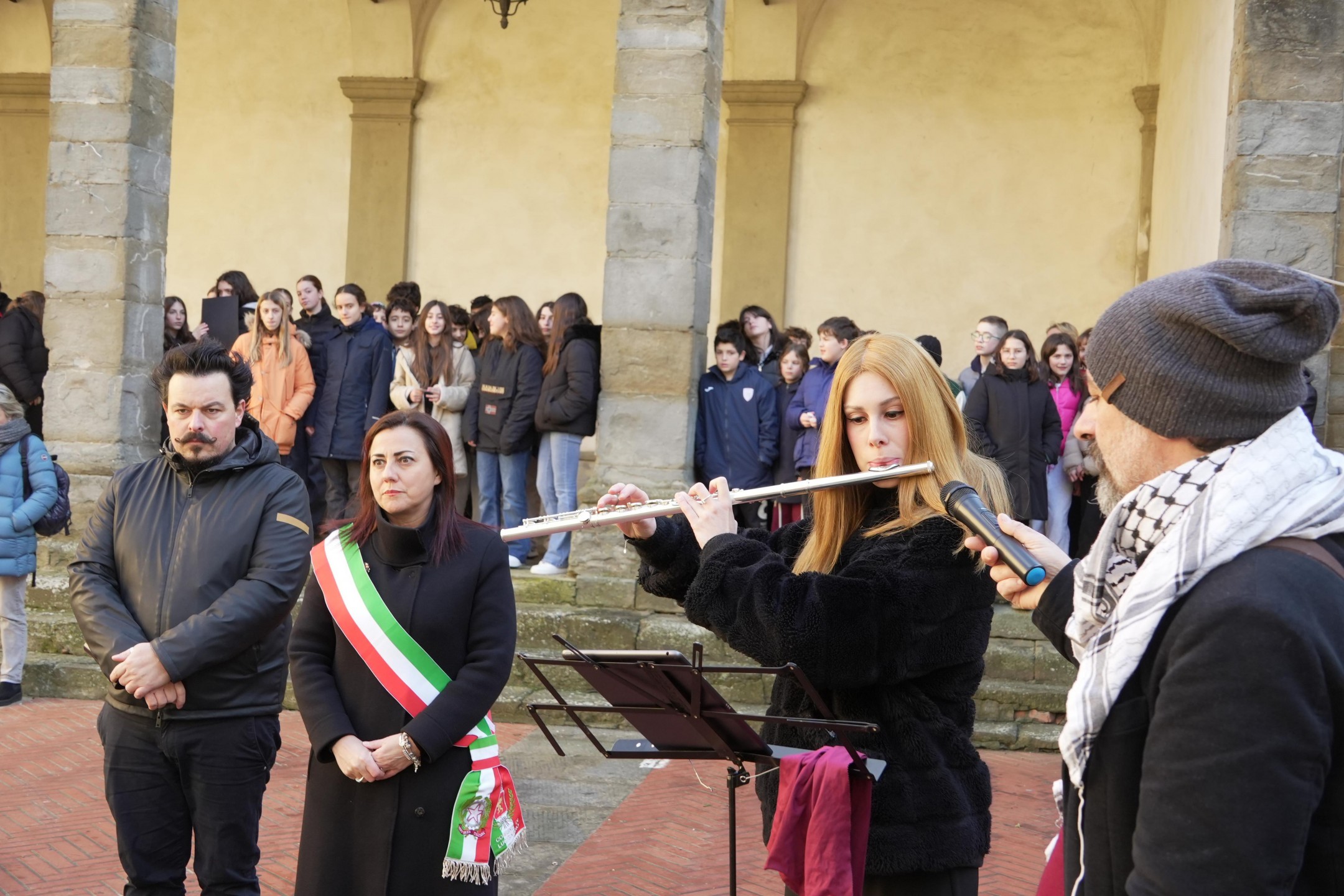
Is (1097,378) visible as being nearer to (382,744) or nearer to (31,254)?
(382,744)

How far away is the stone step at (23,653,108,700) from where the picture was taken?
24.8 feet

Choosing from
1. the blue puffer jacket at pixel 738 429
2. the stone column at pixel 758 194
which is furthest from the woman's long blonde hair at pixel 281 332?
the stone column at pixel 758 194

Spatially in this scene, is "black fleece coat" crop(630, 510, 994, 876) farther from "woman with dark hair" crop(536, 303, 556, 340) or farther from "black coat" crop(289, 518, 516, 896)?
"woman with dark hair" crop(536, 303, 556, 340)

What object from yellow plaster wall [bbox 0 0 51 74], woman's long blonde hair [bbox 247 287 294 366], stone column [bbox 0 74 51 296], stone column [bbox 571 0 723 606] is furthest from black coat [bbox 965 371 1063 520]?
yellow plaster wall [bbox 0 0 51 74]

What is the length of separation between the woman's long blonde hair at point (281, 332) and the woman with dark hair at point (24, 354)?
1870 mm

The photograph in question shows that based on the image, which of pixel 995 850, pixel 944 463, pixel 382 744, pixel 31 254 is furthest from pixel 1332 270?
pixel 31 254

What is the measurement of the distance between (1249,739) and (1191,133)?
9169 millimetres

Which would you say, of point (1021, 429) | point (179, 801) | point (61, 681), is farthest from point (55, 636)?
point (1021, 429)

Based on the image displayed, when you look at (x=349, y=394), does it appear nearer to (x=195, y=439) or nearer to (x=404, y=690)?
(x=195, y=439)

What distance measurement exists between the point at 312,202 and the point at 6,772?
824 centimetres

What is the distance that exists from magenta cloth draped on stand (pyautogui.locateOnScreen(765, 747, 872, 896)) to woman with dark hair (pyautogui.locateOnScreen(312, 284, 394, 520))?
662 cm

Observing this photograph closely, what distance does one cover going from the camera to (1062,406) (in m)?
8.49

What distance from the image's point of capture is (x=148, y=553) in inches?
141

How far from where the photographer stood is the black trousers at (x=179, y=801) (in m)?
3.45
